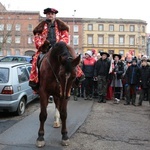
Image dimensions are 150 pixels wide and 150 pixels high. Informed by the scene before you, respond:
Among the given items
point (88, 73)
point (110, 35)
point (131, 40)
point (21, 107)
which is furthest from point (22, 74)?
point (131, 40)

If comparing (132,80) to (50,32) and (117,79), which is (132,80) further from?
(50,32)

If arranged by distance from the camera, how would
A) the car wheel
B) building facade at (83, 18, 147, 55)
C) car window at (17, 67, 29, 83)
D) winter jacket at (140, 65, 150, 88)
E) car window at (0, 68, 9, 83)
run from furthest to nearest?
building facade at (83, 18, 147, 55) < winter jacket at (140, 65, 150, 88) < car window at (17, 67, 29, 83) < the car wheel < car window at (0, 68, 9, 83)

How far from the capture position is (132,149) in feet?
17.9

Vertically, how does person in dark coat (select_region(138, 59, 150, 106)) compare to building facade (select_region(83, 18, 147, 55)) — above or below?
below

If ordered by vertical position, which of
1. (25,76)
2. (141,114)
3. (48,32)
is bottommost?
(141,114)

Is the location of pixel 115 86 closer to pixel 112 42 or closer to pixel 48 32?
pixel 48 32

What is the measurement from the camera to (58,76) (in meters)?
5.02

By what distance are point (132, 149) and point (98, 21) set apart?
278ft

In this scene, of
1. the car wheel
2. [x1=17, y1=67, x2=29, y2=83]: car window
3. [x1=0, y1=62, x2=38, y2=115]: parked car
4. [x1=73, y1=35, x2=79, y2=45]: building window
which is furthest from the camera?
[x1=73, y1=35, x2=79, y2=45]: building window

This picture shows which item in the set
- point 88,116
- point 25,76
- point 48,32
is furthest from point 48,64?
point 25,76

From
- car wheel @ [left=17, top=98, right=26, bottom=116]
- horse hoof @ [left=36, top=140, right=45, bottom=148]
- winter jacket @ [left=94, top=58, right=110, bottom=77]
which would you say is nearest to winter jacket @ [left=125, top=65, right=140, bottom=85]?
winter jacket @ [left=94, top=58, right=110, bottom=77]

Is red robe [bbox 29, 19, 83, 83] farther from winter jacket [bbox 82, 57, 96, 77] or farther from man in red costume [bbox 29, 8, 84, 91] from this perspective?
winter jacket [bbox 82, 57, 96, 77]

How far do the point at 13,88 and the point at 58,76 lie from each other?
10.8 ft

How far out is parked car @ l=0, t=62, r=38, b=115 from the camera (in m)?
7.80
